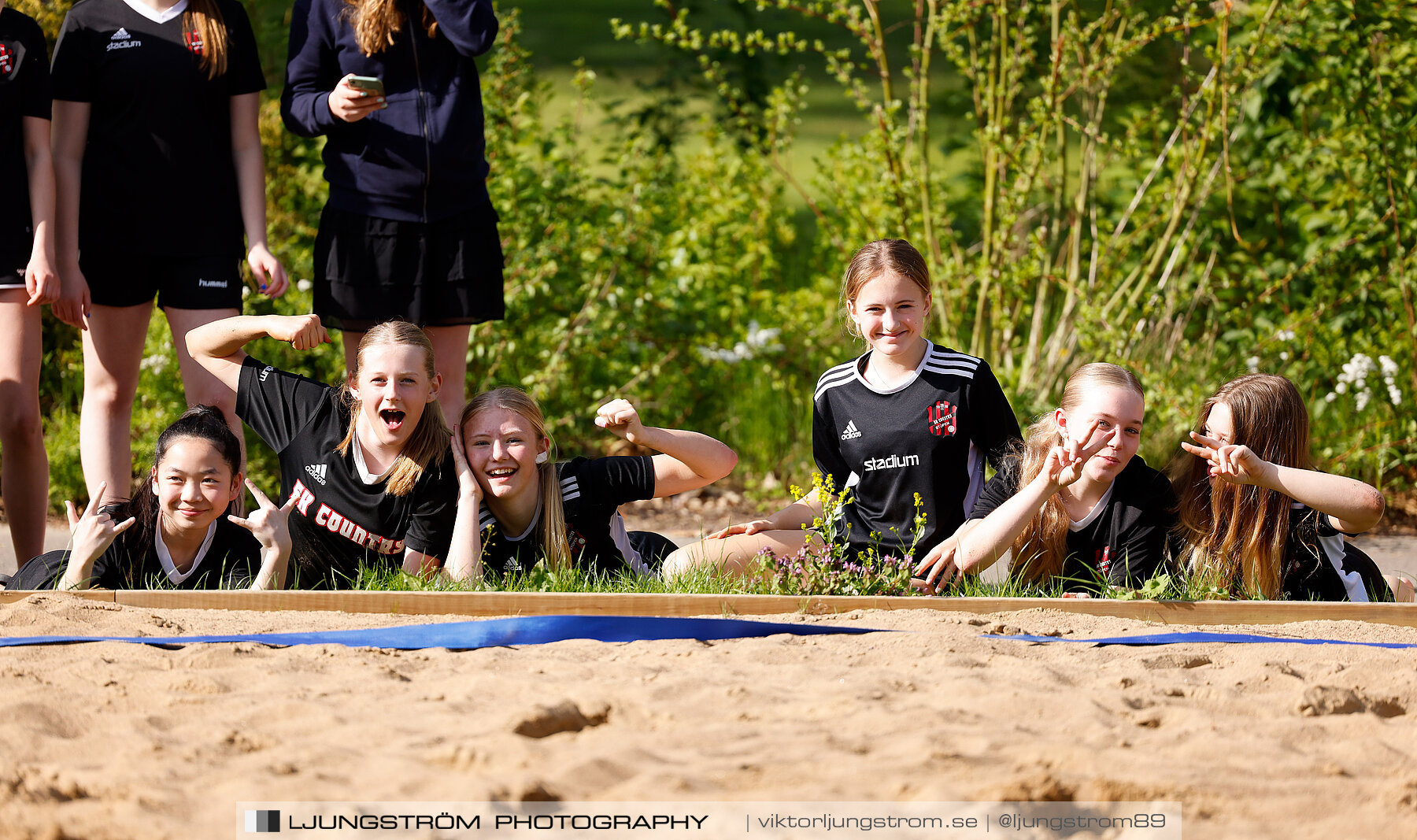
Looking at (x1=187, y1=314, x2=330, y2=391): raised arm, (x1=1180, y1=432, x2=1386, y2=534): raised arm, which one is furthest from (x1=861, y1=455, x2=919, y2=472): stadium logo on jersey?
(x1=187, y1=314, x2=330, y2=391): raised arm

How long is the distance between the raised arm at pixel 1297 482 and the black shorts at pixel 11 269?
3877 mm

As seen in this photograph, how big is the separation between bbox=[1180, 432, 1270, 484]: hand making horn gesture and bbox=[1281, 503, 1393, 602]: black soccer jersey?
47 cm

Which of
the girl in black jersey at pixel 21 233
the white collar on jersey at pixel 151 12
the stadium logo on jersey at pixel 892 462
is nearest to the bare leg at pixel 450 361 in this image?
the girl in black jersey at pixel 21 233

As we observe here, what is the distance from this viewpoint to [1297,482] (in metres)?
3.71

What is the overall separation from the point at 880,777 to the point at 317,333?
2528 mm

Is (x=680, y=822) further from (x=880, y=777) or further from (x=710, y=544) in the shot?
(x=710, y=544)

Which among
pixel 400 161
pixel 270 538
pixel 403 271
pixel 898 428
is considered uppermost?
pixel 400 161

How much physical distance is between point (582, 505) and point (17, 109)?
7.86ft

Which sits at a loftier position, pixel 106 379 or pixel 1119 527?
pixel 106 379

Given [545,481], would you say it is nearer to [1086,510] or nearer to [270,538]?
[270,538]

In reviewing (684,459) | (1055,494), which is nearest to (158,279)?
(684,459)

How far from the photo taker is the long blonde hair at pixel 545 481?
158 inches

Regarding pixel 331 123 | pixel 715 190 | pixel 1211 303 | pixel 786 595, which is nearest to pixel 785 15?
pixel 715 190

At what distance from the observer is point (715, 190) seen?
8289 mm
